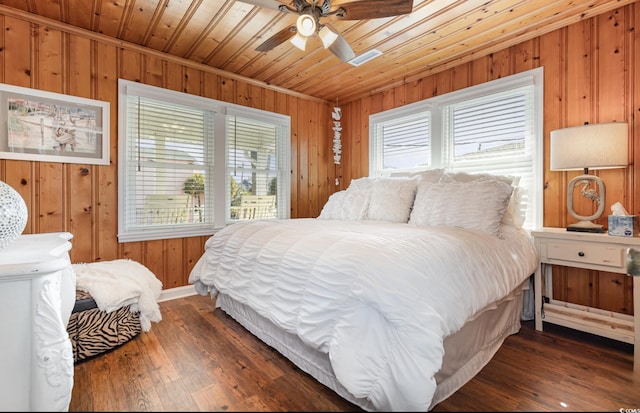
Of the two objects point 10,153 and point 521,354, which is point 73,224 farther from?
point 521,354

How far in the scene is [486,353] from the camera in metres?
1.80

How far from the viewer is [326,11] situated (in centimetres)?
197

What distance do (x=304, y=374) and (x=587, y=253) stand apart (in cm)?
199

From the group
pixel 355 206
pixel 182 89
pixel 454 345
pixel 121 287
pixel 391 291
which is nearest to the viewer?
pixel 391 291

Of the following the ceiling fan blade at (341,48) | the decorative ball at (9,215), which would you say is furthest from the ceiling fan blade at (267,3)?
the decorative ball at (9,215)

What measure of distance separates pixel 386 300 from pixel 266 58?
9.32ft

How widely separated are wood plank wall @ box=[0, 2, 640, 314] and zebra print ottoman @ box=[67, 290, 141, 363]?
0.91 metres

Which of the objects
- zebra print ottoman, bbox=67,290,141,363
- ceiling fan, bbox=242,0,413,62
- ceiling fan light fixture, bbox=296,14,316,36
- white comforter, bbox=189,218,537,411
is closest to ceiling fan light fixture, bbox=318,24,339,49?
ceiling fan, bbox=242,0,413,62

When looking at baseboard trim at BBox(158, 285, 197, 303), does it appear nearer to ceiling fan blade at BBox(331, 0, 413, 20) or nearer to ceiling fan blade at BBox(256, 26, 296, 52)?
ceiling fan blade at BBox(256, 26, 296, 52)

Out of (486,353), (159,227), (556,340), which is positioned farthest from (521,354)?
(159,227)

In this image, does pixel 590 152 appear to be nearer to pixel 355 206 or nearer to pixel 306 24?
pixel 355 206

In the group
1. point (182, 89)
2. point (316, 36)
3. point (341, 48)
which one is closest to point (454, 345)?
point (341, 48)

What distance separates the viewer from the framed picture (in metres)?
2.29

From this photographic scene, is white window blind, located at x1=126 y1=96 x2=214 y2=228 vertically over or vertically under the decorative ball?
over
